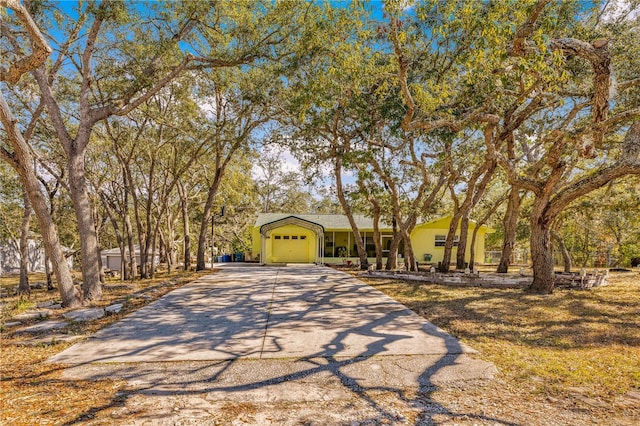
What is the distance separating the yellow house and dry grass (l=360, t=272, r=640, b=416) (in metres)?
12.1

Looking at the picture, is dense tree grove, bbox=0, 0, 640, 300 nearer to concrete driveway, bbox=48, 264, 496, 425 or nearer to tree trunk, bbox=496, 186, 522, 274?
tree trunk, bbox=496, 186, 522, 274

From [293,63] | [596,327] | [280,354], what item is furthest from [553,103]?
[280,354]

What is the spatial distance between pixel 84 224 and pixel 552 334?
30.3ft

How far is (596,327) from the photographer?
5930 mm

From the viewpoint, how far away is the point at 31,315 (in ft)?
21.2

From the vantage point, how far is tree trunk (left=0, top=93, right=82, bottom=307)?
6004mm

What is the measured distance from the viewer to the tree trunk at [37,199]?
600 centimetres

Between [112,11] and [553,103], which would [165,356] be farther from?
[553,103]

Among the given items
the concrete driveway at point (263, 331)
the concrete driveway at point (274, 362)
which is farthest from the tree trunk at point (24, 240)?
the concrete driveway at point (274, 362)

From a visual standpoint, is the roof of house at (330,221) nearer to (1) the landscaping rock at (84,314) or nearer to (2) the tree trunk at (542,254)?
(2) the tree trunk at (542,254)

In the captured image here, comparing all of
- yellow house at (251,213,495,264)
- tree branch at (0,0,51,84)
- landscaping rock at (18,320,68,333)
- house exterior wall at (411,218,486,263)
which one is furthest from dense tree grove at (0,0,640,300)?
house exterior wall at (411,218,486,263)

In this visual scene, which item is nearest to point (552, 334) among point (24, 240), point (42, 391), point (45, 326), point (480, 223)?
point (42, 391)

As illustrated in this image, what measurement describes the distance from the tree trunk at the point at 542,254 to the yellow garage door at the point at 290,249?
573 inches

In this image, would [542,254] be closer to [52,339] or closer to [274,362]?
[274,362]
